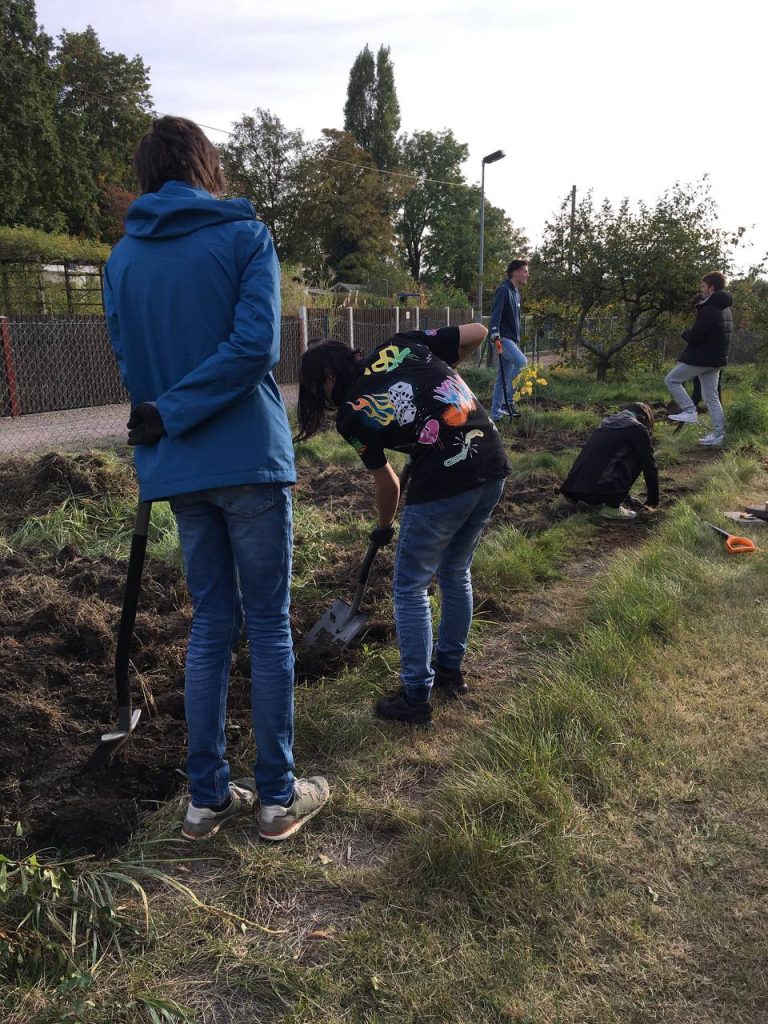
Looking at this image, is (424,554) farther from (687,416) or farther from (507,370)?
(507,370)

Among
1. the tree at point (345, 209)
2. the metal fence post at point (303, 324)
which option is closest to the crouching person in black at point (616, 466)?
the metal fence post at point (303, 324)

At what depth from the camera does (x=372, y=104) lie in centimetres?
5931

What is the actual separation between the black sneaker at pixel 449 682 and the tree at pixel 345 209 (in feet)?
130

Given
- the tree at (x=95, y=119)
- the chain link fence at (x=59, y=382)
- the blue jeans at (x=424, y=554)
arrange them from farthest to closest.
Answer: the tree at (x=95, y=119) → the chain link fence at (x=59, y=382) → the blue jeans at (x=424, y=554)

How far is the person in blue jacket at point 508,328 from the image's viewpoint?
9.05 metres

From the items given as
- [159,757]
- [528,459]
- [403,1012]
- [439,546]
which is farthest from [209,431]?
[528,459]

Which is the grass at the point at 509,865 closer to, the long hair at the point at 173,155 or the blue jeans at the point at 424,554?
the blue jeans at the point at 424,554

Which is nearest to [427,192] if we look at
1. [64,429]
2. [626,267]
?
[626,267]

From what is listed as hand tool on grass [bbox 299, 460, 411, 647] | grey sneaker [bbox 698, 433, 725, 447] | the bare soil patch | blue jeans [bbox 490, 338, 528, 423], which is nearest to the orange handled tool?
the bare soil patch

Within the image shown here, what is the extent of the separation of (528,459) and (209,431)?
18.9 ft

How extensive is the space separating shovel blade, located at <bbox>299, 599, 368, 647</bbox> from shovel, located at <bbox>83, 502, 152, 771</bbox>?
3.31 feet

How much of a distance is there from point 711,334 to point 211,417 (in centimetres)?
756

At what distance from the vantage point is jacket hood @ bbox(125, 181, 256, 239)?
204 cm

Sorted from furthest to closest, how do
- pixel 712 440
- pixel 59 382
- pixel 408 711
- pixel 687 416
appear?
pixel 59 382 → pixel 687 416 → pixel 712 440 → pixel 408 711
